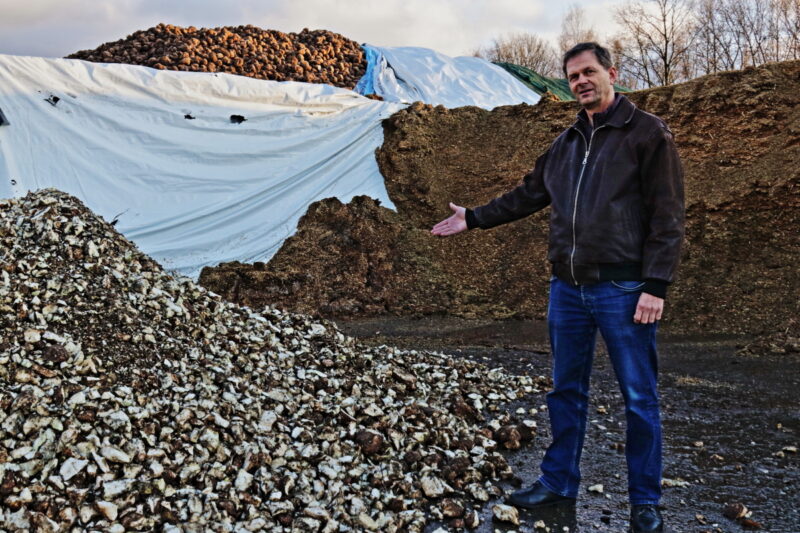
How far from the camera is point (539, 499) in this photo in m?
2.68

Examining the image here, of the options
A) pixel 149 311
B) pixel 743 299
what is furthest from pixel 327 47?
pixel 149 311

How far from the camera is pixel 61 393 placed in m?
2.74

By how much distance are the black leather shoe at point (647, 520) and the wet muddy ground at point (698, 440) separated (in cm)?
18

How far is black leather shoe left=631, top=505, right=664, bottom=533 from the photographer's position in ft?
7.88

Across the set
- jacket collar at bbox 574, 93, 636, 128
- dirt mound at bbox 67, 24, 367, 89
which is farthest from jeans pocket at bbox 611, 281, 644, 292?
dirt mound at bbox 67, 24, 367, 89

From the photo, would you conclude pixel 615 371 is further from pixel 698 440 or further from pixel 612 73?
pixel 698 440

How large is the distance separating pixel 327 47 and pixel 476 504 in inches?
468

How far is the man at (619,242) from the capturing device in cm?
225

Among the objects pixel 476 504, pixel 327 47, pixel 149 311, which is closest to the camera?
pixel 476 504

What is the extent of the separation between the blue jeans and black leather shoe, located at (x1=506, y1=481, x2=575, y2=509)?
3 centimetres

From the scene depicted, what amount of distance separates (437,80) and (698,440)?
988 cm

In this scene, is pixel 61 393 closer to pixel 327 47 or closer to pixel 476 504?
pixel 476 504

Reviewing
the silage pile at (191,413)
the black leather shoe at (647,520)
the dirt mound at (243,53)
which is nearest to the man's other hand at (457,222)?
the silage pile at (191,413)

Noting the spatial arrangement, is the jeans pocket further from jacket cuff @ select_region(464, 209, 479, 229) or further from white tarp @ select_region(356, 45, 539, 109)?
white tarp @ select_region(356, 45, 539, 109)
